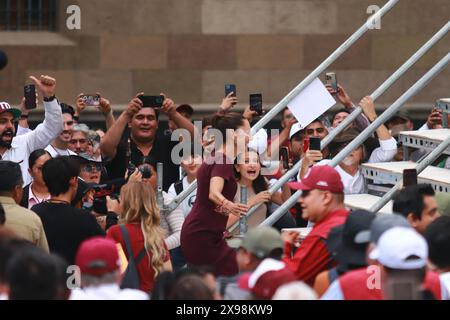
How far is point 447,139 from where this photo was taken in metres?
10.3

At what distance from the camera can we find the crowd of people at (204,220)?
6.91 m

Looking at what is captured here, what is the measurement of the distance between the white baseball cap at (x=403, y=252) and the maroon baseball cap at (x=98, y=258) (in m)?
1.30

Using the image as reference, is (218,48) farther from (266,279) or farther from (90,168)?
(266,279)

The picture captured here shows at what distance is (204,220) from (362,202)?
1286 millimetres

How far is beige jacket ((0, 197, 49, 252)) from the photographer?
8.88 m

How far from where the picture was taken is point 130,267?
29.8ft

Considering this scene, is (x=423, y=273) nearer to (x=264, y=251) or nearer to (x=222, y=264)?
(x=264, y=251)

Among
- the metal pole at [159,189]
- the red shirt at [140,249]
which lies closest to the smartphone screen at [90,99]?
the metal pole at [159,189]

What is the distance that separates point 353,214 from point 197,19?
34.3 feet

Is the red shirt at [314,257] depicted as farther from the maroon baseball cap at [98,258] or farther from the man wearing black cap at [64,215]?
the man wearing black cap at [64,215]

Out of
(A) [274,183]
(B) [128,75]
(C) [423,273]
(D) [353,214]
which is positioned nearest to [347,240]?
(D) [353,214]

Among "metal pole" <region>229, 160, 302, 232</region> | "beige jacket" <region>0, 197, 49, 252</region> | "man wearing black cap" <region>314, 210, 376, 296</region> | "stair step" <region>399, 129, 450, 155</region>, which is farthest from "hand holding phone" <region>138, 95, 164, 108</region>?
"man wearing black cap" <region>314, 210, 376, 296</region>

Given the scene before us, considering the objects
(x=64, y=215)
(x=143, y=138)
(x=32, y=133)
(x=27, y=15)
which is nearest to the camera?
(x=64, y=215)

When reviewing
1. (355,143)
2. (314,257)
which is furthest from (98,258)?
(355,143)
